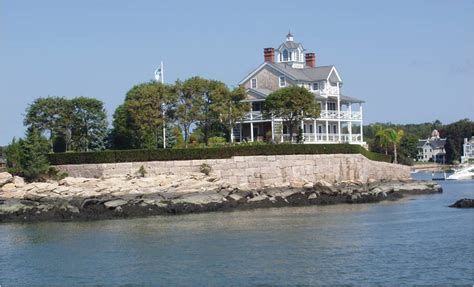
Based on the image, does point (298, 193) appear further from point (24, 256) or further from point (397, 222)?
point (24, 256)

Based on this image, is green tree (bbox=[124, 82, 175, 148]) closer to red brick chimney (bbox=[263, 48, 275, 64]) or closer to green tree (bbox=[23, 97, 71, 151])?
green tree (bbox=[23, 97, 71, 151])

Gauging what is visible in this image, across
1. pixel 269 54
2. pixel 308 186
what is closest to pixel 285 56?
pixel 269 54

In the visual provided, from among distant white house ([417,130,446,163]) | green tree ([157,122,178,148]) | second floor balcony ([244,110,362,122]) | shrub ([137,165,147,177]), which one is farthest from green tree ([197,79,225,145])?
distant white house ([417,130,446,163])

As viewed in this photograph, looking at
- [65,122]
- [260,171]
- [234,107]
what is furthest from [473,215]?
[65,122]

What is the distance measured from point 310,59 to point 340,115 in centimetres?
818

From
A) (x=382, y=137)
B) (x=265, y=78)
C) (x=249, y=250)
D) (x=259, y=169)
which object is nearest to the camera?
(x=249, y=250)

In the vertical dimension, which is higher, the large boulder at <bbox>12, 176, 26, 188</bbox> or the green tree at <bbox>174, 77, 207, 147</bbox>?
the green tree at <bbox>174, 77, 207, 147</bbox>

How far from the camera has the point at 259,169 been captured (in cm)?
5047

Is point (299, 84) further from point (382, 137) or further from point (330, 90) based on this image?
point (382, 137)

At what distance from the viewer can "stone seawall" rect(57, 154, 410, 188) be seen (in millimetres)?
48938

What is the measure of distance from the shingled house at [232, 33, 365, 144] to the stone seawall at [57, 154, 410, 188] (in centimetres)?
690

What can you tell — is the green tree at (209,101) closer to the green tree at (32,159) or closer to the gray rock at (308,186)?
the gray rock at (308,186)

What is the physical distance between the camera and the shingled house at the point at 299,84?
204ft

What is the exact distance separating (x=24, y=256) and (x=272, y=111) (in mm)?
31860
